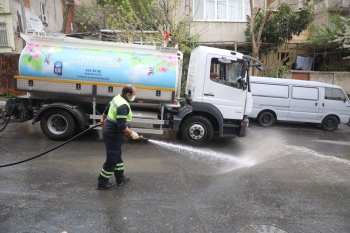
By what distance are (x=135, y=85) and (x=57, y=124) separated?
7.32 ft

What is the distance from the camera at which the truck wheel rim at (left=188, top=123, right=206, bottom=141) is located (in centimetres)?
738

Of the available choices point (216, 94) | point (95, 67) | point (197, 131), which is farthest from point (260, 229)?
point (95, 67)

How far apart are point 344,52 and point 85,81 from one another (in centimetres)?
1581

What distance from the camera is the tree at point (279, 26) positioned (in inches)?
588

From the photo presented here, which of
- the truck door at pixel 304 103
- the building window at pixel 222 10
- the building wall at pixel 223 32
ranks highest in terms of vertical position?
the building window at pixel 222 10

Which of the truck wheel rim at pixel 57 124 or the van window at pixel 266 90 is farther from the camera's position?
the van window at pixel 266 90

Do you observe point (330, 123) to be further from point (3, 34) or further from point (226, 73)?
point (3, 34)

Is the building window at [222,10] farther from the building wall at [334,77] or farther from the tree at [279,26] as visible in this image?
the building wall at [334,77]

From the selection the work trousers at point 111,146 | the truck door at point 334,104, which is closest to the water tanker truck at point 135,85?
the work trousers at point 111,146

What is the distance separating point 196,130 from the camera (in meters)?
7.42

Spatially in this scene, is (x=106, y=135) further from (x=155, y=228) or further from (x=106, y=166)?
(x=155, y=228)

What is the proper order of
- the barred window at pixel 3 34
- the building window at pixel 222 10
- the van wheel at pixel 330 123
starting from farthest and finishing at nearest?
the building window at pixel 222 10
the barred window at pixel 3 34
the van wheel at pixel 330 123

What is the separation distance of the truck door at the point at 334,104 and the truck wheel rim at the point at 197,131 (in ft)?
19.8

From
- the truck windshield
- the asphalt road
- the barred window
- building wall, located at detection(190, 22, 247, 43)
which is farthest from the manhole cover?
the barred window
